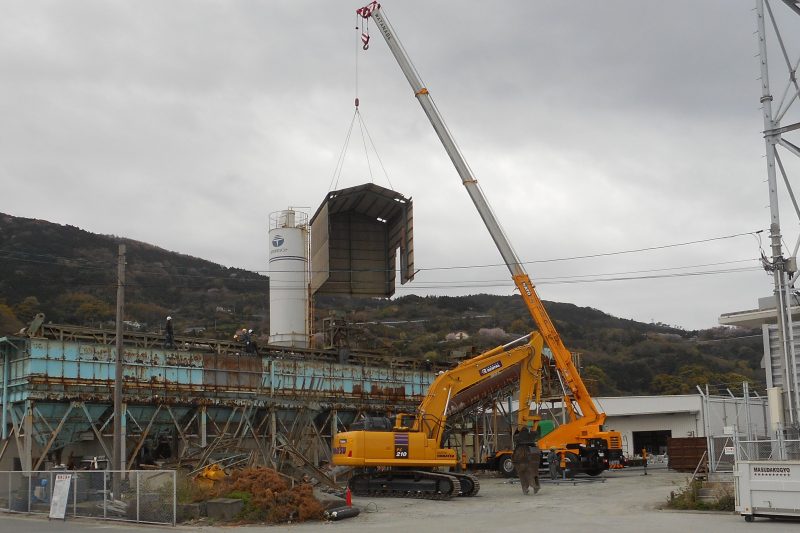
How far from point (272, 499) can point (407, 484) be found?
7.87 m

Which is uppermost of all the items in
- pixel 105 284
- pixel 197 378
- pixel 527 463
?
pixel 105 284

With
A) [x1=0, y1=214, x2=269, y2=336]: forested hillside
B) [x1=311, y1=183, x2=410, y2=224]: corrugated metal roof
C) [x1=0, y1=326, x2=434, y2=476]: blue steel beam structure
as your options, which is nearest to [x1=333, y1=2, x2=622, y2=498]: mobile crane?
[x1=0, y1=326, x2=434, y2=476]: blue steel beam structure

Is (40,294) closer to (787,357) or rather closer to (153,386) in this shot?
(153,386)

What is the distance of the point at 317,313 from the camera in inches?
4412

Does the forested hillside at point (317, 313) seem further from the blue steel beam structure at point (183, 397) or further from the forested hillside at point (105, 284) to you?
the blue steel beam structure at point (183, 397)

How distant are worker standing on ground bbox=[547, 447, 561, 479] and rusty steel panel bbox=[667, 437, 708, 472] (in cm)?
692

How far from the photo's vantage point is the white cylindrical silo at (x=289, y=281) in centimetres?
5372

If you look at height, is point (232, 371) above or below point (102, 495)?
above

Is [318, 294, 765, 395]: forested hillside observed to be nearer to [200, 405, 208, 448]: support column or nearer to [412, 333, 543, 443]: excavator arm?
[200, 405, 208, 448]: support column

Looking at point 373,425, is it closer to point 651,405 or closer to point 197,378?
point 197,378

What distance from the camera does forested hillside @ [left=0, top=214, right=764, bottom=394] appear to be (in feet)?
338

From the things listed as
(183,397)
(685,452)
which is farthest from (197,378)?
(685,452)

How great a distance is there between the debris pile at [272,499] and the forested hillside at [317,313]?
65.5m

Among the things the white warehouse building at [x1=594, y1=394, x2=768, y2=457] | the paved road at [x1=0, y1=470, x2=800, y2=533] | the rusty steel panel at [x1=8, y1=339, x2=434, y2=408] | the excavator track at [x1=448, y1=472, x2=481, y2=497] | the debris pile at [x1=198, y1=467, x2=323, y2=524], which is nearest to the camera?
the paved road at [x1=0, y1=470, x2=800, y2=533]
